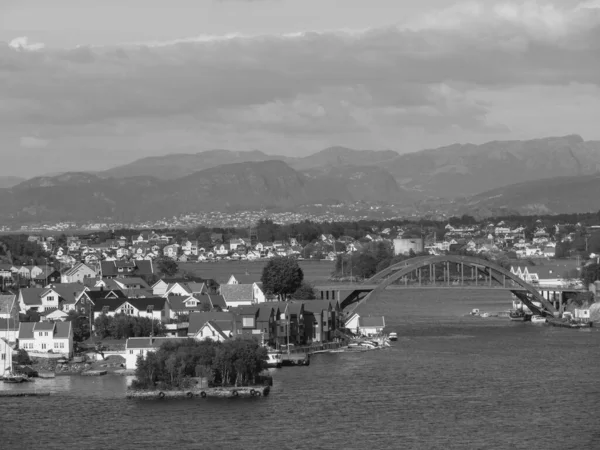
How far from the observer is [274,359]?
4547cm

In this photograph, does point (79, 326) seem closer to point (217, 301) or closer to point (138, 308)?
point (138, 308)

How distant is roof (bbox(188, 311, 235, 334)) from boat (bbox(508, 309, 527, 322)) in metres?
22.3

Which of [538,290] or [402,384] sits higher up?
[538,290]

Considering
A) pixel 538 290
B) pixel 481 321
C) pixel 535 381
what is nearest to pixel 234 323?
pixel 535 381

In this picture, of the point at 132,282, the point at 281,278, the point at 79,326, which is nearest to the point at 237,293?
the point at 281,278

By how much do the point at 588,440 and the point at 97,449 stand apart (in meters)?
11.0

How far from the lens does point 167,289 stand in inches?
2490

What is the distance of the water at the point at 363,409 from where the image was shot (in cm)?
3186

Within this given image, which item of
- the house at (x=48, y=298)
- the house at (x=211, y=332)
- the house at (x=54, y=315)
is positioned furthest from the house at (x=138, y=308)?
the house at (x=211, y=332)

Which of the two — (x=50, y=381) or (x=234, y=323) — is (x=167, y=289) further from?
(x=50, y=381)

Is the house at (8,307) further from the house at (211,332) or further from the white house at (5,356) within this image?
the white house at (5,356)

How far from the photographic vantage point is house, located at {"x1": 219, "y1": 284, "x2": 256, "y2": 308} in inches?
2312

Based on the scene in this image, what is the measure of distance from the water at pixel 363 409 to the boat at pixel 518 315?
17.5 m

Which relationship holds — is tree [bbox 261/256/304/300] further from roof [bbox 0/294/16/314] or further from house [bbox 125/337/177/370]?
house [bbox 125/337/177/370]
